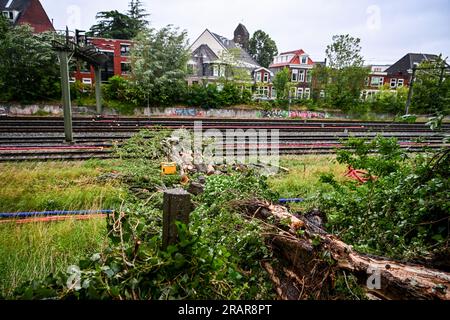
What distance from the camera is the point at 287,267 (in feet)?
9.44

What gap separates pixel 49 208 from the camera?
18.5ft

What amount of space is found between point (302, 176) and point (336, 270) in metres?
6.09

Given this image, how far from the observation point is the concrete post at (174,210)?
2293 mm

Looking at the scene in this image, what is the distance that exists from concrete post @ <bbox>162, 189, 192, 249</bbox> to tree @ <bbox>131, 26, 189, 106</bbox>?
24226 mm

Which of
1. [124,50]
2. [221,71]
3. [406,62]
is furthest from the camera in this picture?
[406,62]

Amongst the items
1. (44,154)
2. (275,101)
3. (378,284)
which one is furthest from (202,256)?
(275,101)

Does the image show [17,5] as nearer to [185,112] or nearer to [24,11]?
[24,11]

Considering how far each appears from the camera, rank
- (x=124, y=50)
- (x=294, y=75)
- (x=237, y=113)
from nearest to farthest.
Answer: (x=237, y=113)
(x=124, y=50)
(x=294, y=75)

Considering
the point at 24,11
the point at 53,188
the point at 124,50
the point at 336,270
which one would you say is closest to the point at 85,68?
the point at 124,50

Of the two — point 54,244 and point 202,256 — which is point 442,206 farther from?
point 54,244

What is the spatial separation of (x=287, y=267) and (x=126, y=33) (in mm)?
47468

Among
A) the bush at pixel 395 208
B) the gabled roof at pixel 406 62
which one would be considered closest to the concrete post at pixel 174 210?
the bush at pixel 395 208

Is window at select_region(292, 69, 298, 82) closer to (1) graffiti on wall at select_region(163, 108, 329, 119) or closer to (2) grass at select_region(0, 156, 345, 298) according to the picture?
(1) graffiti on wall at select_region(163, 108, 329, 119)

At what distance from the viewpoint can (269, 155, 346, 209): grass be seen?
7053mm
